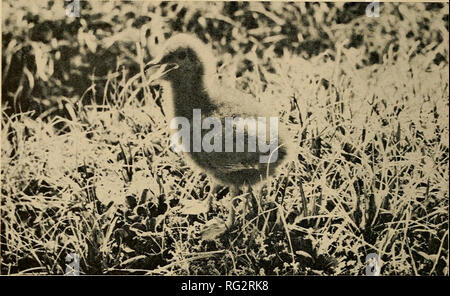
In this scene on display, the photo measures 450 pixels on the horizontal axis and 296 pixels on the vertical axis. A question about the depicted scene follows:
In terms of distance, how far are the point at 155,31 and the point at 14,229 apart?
1.19 m

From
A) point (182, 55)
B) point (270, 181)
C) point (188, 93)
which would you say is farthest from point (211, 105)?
point (270, 181)

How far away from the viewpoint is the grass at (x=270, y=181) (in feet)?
8.11

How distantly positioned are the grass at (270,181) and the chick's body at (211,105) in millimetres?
68

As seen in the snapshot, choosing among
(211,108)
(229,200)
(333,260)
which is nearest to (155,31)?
(211,108)

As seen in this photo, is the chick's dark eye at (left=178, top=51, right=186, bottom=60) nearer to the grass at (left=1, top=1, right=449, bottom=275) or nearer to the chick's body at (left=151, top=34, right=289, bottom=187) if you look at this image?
the chick's body at (left=151, top=34, right=289, bottom=187)

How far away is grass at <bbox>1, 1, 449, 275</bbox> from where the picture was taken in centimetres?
247

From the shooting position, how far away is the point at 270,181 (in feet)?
8.22

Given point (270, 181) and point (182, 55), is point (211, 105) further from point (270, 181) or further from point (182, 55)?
point (270, 181)

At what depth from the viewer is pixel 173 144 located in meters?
2.48

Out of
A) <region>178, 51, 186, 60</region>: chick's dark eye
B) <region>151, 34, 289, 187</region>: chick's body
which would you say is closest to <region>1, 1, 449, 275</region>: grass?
<region>151, 34, 289, 187</region>: chick's body

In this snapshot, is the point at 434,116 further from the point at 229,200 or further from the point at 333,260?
the point at 229,200

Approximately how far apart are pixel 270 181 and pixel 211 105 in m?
0.47

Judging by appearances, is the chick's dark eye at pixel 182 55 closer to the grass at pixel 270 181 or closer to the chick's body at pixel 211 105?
the chick's body at pixel 211 105

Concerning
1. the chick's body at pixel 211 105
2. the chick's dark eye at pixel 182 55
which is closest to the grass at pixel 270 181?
the chick's body at pixel 211 105
